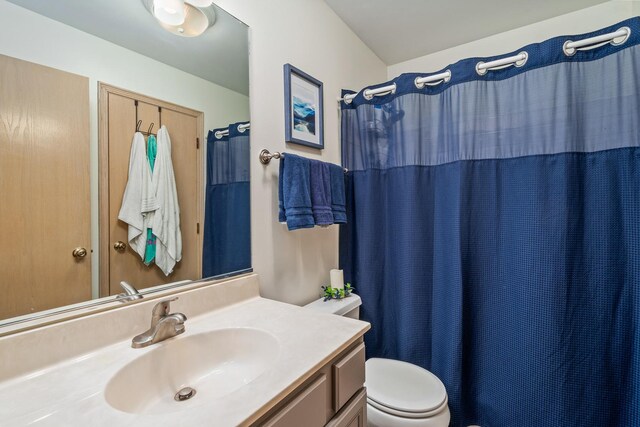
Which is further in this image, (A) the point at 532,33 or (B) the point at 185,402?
(A) the point at 532,33

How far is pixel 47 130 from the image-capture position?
734mm

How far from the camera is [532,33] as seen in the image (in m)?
1.91

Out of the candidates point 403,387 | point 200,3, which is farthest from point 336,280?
point 200,3

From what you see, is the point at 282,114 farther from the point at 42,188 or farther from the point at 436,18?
the point at 436,18

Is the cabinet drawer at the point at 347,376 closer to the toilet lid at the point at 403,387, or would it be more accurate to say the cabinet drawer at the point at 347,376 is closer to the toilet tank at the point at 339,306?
the toilet lid at the point at 403,387

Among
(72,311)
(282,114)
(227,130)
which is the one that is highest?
(282,114)

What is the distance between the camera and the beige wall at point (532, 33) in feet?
5.55

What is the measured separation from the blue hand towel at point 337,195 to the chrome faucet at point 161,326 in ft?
2.94

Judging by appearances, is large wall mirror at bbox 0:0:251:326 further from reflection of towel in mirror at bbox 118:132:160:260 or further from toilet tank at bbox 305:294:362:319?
toilet tank at bbox 305:294:362:319

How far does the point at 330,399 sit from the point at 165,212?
791 millimetres

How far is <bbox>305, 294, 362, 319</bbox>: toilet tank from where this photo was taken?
1.46 metres

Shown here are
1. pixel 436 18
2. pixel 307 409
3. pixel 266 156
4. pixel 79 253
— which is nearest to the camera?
pixel 307 409

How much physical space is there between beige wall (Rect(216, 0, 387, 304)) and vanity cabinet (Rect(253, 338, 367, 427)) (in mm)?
585

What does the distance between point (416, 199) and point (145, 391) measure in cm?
147
